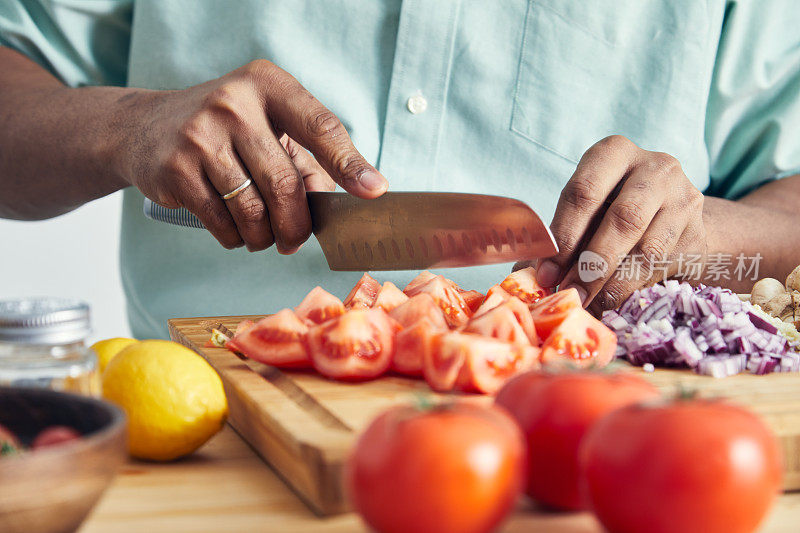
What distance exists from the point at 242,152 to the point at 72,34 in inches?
36.7

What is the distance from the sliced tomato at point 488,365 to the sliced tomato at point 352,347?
16 centimetres

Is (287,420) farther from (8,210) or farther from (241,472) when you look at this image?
(8,210)

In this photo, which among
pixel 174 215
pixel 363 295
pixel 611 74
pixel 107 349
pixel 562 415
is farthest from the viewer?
pixel 611 74

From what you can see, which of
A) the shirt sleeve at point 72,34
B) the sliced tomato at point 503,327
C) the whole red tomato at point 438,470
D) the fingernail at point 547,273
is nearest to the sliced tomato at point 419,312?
the sliced tomato at point 503,327

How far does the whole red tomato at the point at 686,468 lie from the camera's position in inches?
25.6

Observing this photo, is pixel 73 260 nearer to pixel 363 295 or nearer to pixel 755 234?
pixel 363 295

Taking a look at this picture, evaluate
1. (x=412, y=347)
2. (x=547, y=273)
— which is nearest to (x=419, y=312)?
(x=412, y=347)

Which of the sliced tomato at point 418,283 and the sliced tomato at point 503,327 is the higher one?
the sliced tomato at point 503,327

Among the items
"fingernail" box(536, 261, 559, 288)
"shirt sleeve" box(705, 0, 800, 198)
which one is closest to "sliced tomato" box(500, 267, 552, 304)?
"fingernail" box(536, 261, 559, 288)

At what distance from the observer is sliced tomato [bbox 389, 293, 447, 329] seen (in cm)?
139

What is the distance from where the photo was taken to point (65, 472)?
0.69 metres

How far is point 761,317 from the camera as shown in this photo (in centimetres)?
151

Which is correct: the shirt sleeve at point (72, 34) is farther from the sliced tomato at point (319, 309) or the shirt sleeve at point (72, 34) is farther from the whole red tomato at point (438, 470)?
the whole red tomato at point (438, 470)

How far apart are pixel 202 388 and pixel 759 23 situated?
209 cm
